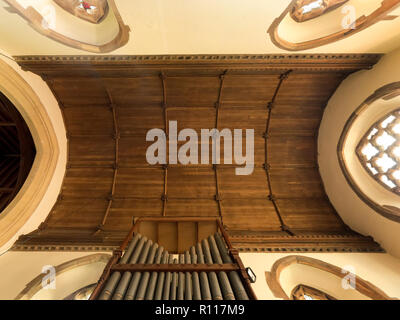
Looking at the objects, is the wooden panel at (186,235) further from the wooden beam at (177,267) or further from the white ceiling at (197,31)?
the white ceiling at (197,31)

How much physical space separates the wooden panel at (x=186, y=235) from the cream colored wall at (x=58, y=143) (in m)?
4.57

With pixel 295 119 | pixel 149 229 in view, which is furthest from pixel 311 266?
pixel 295 119

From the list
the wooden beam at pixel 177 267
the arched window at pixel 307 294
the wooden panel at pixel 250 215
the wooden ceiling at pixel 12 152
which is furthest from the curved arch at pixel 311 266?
the wooden ceiling at pixel 12 152

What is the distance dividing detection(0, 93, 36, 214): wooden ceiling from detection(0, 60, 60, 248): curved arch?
1174 millimetres

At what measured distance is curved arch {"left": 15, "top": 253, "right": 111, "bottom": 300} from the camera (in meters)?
4.46

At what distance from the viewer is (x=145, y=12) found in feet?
15.2

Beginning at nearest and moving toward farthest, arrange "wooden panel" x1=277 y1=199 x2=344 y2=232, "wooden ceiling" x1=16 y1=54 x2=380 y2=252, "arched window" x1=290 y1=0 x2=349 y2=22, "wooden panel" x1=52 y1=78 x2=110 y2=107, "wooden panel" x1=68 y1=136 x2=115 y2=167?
1. "arched window" x1=290 y1=0 x2=349 y2=22
2. "wooden ceiling" x1=16 y1=54 x2=380 y2=252
3. "wooden panel" x1=277 y1=199 x2=344 y2=232
4. "wooden panel" x1=52 y1=78 x2=110 y2=107
5. "wooden panel" x1=68 y1=136 x2=115 y2=167

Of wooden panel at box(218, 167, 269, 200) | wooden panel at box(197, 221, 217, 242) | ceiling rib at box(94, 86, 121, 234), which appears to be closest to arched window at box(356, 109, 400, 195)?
wooden panel at box(218, 167, 269, 200)

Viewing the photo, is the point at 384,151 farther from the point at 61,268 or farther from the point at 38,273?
the point at 38,273

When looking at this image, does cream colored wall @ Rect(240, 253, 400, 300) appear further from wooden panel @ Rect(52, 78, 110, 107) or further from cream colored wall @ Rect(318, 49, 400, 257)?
wooden panel @ Rect(52, 78, 110, 107)

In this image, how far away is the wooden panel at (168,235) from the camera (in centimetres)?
540

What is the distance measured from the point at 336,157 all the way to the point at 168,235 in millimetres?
5976

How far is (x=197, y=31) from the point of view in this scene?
5004 millimetres

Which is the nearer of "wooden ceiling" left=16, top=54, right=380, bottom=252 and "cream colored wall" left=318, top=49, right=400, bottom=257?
"cream colored wall" left=318, top=49, right=400, bottom=257
